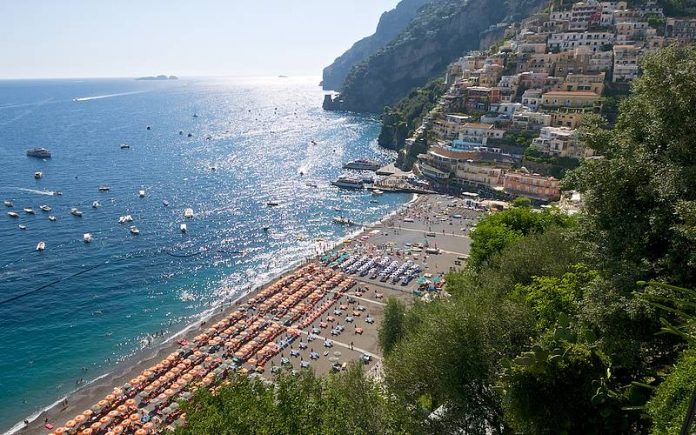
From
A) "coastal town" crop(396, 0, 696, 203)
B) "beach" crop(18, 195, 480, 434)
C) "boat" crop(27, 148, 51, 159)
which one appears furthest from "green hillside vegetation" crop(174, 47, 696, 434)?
"boat" crop(27, 148, 51, 159)

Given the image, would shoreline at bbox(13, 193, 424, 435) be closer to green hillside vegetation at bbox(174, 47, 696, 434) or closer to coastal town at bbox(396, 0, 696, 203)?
green hillside vegetation at bbox(174, 47, 696, 434)

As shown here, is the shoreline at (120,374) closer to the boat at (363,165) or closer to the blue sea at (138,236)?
the blue sea at (138,236)

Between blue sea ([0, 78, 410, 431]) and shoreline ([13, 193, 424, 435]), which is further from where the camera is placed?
blue sea ([0, 78, 410, 431])

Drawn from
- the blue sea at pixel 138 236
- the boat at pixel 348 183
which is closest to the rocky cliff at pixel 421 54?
the blue sea at pixel 138 236

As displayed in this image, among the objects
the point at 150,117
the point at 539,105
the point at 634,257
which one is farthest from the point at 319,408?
the point at 150,117

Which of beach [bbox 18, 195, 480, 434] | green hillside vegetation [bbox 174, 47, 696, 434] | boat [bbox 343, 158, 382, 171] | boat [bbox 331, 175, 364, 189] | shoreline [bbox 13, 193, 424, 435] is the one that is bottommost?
shoreline [bbox 13, 193, 424, 435]

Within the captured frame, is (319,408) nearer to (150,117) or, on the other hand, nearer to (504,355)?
(504,355)
